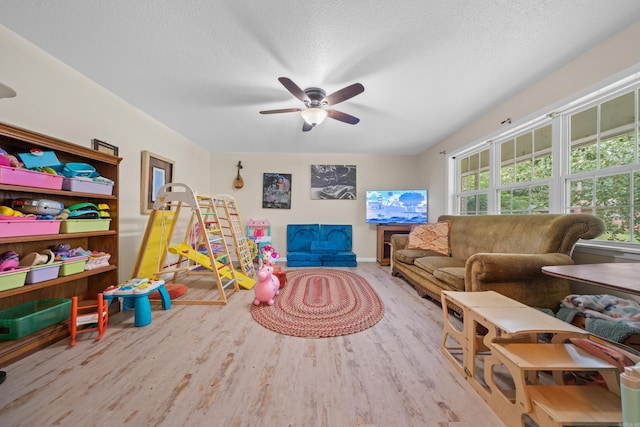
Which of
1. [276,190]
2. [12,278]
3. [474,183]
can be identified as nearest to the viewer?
[12,278]

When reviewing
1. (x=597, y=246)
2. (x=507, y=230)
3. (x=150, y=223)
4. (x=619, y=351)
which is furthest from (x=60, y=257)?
(x=597, y=246)

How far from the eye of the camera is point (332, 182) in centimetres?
469

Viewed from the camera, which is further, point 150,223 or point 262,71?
point 150,223

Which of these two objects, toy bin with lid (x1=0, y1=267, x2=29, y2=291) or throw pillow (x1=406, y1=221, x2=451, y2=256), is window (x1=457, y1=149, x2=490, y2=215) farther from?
toy bin with lid (x1=0, y1=267, x2=29, y2=291)

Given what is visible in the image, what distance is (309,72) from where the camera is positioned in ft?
6.51

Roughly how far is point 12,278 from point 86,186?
78 centimetres

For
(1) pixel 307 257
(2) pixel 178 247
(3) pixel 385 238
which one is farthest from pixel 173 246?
(3) pixel 385 238

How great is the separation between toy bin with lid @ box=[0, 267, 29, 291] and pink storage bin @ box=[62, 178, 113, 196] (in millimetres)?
655

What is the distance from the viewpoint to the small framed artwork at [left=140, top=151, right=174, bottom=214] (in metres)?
2.87

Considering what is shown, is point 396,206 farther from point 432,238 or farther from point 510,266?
point 510,266

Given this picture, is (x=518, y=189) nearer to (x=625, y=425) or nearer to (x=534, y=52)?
(x=534, y=52)

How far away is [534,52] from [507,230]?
1567mm

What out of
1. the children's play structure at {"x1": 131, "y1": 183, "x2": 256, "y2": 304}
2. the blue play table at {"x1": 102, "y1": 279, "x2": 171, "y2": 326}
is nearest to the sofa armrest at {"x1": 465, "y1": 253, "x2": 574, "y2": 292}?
the children's play structure at {"x1": 131, "y1": 183, "x2": 256, "y2": 304}

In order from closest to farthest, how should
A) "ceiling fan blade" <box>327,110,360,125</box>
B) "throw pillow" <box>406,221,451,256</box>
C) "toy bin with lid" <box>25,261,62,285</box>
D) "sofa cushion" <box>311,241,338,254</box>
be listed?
"toy bin with lid" <box>25,261,62,285</box> < "ceiling fan blade" <box>327,110,360,125</box> < "throw pillow" <box>406,221,451,256</box> < "sofa cushion" <box>311,241,338,254</box>
